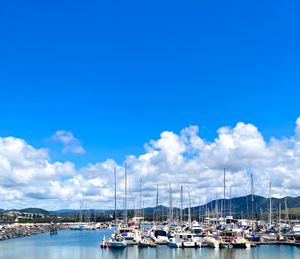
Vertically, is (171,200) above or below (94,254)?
above

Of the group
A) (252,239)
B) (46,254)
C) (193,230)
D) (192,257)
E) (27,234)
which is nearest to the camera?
(192,257)

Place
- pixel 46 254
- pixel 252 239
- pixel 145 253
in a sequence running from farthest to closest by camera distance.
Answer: pixel 252 239
pixel 46 254
pixel 145 253

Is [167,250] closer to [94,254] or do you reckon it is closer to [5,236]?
[94,254]

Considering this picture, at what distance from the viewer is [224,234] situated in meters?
95.4

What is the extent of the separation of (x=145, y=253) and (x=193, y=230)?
98.5 feet

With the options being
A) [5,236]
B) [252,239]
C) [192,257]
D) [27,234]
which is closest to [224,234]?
[252,239]

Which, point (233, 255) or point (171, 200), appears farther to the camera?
point (171, 200)

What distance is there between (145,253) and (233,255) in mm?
15876

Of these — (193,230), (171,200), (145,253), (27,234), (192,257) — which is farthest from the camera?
(27,234)

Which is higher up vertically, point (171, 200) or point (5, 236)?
point (171, 200)

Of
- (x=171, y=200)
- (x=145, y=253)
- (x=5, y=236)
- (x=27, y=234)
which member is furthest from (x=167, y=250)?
(x=27, y=234)

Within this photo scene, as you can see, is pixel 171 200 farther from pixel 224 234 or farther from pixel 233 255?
pixel 233 255

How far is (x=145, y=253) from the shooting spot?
85.4 metres

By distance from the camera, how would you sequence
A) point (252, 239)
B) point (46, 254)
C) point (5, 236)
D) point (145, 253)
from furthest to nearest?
point (5, 236)
point (252, 239)
point (46, 254)
point (145, 253)
